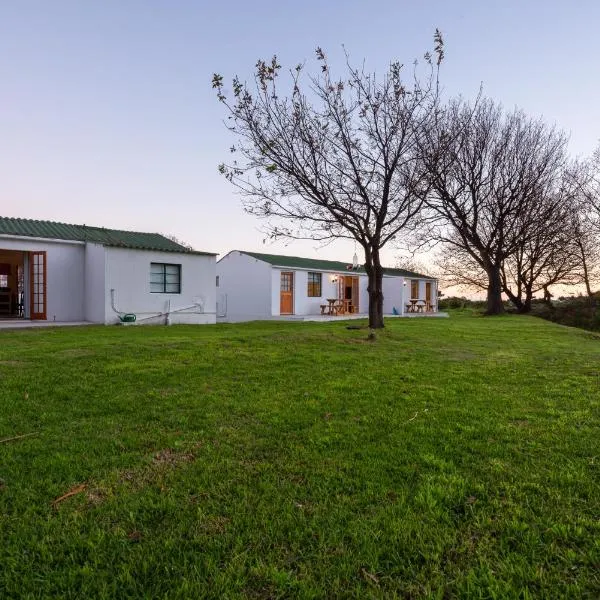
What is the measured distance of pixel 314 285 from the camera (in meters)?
22.9

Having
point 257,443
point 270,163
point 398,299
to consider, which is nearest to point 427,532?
point 257,443

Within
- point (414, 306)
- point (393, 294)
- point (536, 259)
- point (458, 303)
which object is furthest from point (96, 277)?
point (458, 303)

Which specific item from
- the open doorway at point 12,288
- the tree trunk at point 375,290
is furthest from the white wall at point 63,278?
the tree trunk at point 375,290

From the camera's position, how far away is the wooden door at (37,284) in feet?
45.3

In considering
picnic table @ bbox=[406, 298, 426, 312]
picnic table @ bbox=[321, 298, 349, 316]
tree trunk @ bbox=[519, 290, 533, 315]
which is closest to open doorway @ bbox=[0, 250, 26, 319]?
picnic table @ bbox=[321, 298, 349, 316]

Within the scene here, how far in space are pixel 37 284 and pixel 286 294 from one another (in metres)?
11.1

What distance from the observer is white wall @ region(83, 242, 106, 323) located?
1390cm

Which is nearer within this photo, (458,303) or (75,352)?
(75,352)

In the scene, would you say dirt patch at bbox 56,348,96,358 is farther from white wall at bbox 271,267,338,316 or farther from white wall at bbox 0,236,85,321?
white wall at bbox 271,267,338,316

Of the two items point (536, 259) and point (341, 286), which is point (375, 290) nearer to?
point (341, 286)

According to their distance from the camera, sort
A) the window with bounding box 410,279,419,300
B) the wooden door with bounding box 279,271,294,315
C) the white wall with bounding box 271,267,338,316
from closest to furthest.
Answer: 1. the white wall with bounding box 271,267,338,316
2. the wooden door with bounding box 279,271,294,315
3. the window with bounding box 410,279,419,300

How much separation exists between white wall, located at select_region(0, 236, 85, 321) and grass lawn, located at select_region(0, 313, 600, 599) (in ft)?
30.8

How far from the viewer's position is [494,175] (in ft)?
75.3

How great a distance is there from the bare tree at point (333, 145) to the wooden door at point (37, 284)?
7112 mm
